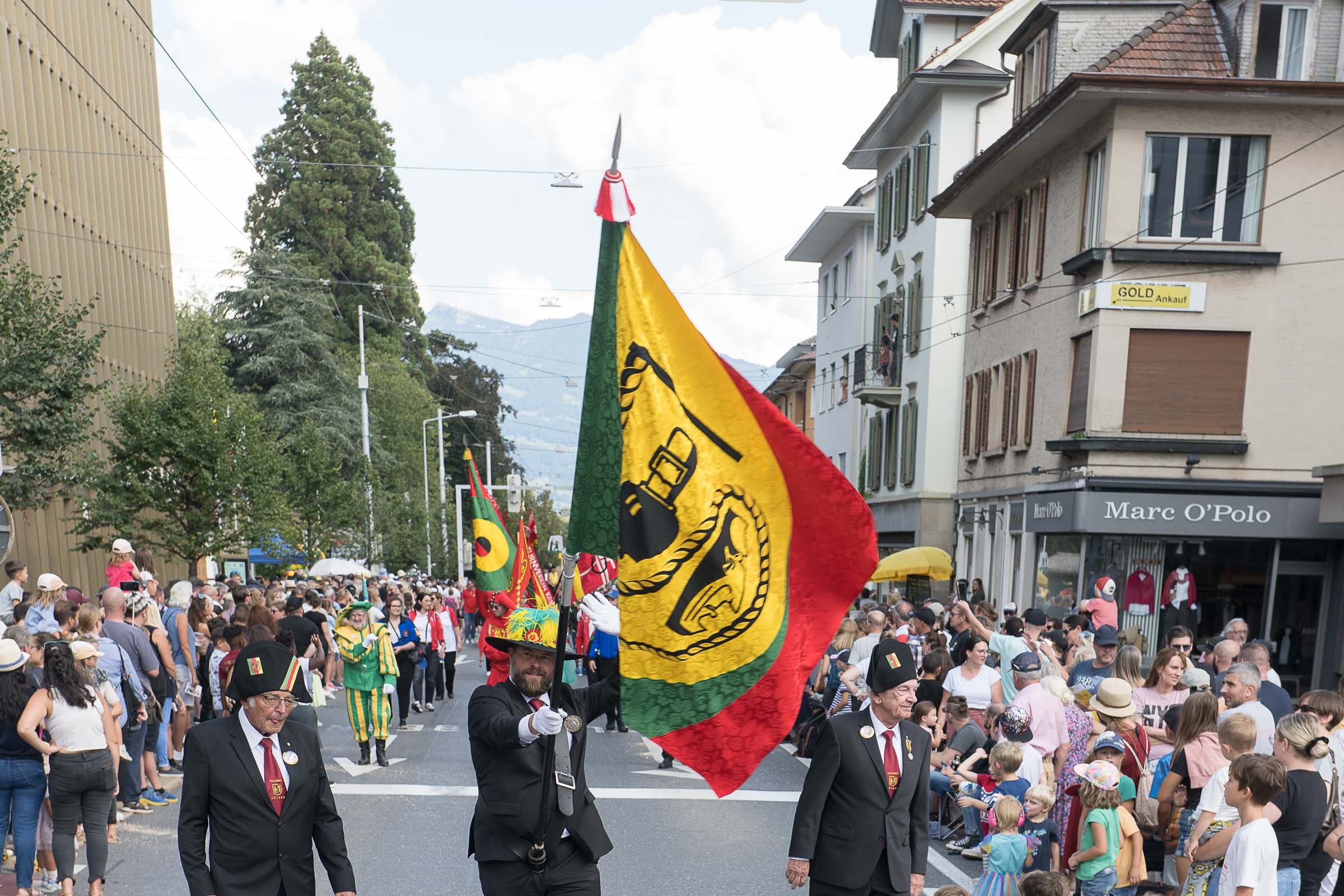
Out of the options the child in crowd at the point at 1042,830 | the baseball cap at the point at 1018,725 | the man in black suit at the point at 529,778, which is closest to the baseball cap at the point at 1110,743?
the child in crowd at the point at 1042,830

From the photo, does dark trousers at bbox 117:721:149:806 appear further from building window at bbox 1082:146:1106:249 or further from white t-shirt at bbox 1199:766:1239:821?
building window at bbox 1082:146:1106:249

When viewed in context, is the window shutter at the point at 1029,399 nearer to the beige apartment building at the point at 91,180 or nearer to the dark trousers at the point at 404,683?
the dark trousers at the point at 404,683

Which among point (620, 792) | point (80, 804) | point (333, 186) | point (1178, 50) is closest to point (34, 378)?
point (620, 792)

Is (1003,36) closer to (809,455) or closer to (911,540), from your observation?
(911,540)

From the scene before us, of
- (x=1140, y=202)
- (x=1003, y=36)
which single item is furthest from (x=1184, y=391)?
(x=1003, y=36)

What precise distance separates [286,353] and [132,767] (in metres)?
41.5

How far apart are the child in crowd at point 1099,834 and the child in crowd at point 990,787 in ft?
1.58

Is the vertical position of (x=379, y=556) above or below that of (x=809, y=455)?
below

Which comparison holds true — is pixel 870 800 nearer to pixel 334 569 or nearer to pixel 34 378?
pixel 34 378

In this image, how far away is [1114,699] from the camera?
25.7 feet

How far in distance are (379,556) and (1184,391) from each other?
34.3 m

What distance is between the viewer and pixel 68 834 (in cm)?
748

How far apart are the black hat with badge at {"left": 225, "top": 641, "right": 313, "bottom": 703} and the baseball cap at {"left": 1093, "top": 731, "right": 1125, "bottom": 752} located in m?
4.90

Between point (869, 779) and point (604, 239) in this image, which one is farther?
point (869, 779)
